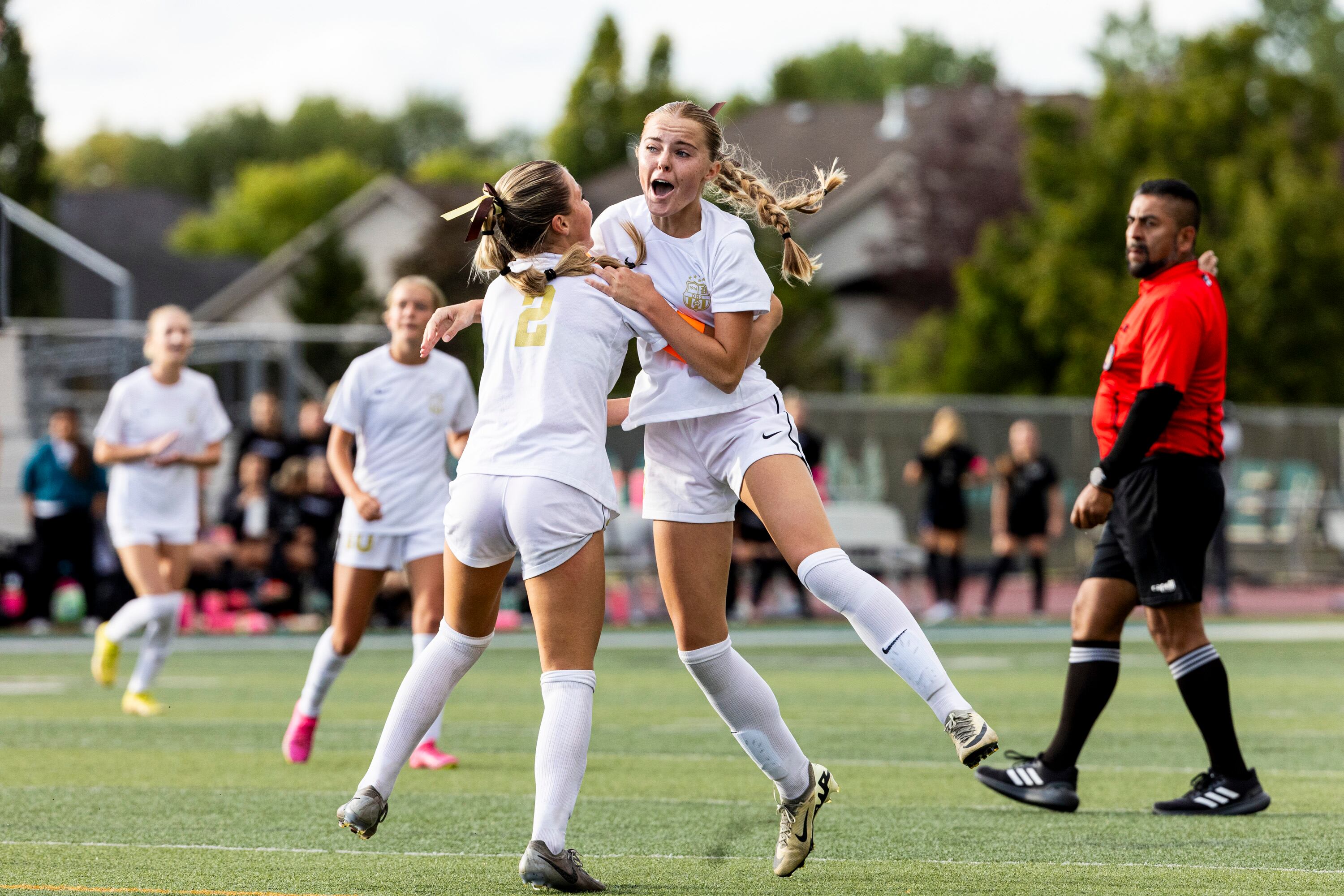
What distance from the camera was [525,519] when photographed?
4395mm

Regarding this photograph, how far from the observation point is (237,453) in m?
16.5

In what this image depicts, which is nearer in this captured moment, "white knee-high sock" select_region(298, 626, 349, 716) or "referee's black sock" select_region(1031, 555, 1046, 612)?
"white knee-high sock" select_region(298, 626, 349, 716)

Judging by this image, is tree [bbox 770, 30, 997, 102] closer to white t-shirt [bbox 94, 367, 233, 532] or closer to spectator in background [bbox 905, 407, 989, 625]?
spectator in background [bbox 905, 407, 989, 625]

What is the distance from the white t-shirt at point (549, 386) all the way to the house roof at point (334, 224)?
46185 millimetres

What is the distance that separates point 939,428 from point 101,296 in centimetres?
3418

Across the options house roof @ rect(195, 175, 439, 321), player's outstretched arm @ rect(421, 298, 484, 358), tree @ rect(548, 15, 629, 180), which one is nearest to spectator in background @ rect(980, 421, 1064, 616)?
player's outstretched arm @ rect(421, 298, 484, 358)

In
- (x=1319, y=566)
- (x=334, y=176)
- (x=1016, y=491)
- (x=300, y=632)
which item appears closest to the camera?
(x=300, y=632)

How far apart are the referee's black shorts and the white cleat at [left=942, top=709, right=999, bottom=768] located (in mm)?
1788

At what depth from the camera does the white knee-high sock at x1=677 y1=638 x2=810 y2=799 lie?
4852 millimetres

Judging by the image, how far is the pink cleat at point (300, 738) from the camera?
7605mm

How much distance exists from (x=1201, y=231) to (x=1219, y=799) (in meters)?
22.3

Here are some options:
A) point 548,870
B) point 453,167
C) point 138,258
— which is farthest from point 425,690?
point 453,167

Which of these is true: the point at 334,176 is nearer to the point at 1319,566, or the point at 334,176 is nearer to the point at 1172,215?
the point at 1319,566

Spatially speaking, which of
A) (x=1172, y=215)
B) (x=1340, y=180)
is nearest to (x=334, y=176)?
(x=1340, y=180)
